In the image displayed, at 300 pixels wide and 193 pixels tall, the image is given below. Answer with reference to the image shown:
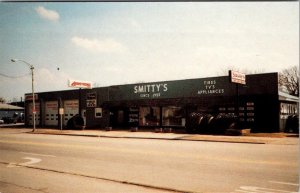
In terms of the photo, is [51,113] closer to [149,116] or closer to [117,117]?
[117,117]

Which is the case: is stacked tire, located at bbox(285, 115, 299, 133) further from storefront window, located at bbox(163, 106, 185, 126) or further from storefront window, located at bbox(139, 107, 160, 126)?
storefront window, located at bbox(139, 107, 160, 126)

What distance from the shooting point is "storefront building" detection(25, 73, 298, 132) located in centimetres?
2514

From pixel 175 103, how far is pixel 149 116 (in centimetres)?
447

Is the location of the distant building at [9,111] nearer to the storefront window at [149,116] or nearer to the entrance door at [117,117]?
the entrance door at [117,117]

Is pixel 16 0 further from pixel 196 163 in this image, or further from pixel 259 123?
pixel 259 123

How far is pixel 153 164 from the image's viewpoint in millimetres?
11258

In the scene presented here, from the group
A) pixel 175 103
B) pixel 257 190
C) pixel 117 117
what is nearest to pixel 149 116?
pixel 175 103

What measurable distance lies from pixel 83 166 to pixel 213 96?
1871cm

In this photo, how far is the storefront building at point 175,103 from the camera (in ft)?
82.5

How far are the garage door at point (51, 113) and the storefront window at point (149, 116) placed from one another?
51.1 ft

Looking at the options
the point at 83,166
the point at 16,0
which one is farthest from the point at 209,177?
the point at 16,0

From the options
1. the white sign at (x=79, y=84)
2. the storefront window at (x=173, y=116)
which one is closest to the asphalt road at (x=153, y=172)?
the storefront window at (x=173, y=116)

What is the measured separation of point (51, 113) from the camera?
43906 mm

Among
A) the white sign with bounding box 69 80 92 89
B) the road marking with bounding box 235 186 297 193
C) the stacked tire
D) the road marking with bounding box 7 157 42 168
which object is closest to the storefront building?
the stacked tire
